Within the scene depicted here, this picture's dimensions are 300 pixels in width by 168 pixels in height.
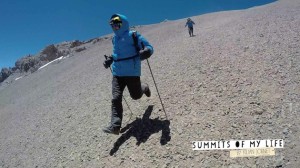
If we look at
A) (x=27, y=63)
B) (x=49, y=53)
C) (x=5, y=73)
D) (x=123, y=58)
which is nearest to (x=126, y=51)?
(x=123, y=58)

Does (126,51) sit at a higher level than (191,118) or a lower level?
higher

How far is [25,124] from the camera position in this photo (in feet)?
47.0

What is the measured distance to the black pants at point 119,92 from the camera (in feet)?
25.8

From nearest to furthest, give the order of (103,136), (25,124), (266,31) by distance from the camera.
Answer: (103,136) < (25,124) < (266,31)

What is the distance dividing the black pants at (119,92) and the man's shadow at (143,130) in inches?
21.5

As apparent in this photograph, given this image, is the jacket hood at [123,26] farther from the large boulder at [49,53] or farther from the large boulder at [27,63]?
the large boulder at [49,53]

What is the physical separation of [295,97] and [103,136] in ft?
15.6

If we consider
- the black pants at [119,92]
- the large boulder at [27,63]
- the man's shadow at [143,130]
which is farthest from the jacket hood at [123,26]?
the large boulder at [27,63]

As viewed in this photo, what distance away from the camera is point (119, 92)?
808cm

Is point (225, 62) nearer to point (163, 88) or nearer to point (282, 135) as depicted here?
point (163, 88)

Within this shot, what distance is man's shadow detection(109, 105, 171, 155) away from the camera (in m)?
7.65

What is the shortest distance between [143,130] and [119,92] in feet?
3.60

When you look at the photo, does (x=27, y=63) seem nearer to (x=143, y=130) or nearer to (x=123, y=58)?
(x=123, y=58)

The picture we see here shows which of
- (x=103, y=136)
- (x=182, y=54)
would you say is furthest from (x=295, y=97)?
(x=182, y=54)
